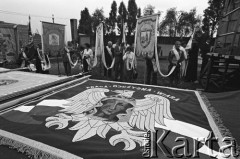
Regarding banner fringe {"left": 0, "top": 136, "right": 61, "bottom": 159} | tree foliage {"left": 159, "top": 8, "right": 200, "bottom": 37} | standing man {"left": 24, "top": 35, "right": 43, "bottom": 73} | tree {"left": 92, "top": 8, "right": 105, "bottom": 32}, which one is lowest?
banner fringe {"left": 0, "top": 136, "right": 61, "bottom": 159}

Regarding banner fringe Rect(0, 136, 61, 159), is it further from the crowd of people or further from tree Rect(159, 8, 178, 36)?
tree Rect(159, 8, 178, 36)

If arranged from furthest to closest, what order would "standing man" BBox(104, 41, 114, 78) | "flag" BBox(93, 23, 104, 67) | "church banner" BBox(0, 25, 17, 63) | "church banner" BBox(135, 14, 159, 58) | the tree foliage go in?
the tree foliage → "church banner" BBox(0, 25, 17, 63) → "standing man" BBox(104, 41, 114, 78) → "flag" BBox(93, 23, 104, 67) → "church banner" BBox(135, 14, 159, 58)

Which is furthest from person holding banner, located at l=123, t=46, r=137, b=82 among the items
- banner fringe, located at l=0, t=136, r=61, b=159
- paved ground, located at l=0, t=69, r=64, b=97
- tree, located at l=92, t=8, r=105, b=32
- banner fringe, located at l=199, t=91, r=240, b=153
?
tree, located at l=92, t=8, r=105, b=32

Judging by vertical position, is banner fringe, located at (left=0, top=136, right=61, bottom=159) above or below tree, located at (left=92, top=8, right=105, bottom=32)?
below

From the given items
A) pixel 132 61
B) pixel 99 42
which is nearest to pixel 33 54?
pixel 99 42

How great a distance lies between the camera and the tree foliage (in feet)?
81.3

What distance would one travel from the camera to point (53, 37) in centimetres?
699

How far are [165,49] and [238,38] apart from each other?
1855 cm

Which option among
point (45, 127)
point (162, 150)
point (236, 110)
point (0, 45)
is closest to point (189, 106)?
point (236, 110)

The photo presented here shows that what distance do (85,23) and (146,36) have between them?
38495mm

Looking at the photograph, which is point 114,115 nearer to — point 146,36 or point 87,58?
point 146,36

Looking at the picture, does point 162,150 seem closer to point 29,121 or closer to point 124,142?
point 124,142

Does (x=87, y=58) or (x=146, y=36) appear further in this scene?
(x=87, y=58)

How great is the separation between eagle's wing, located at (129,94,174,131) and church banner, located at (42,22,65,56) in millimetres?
5201
